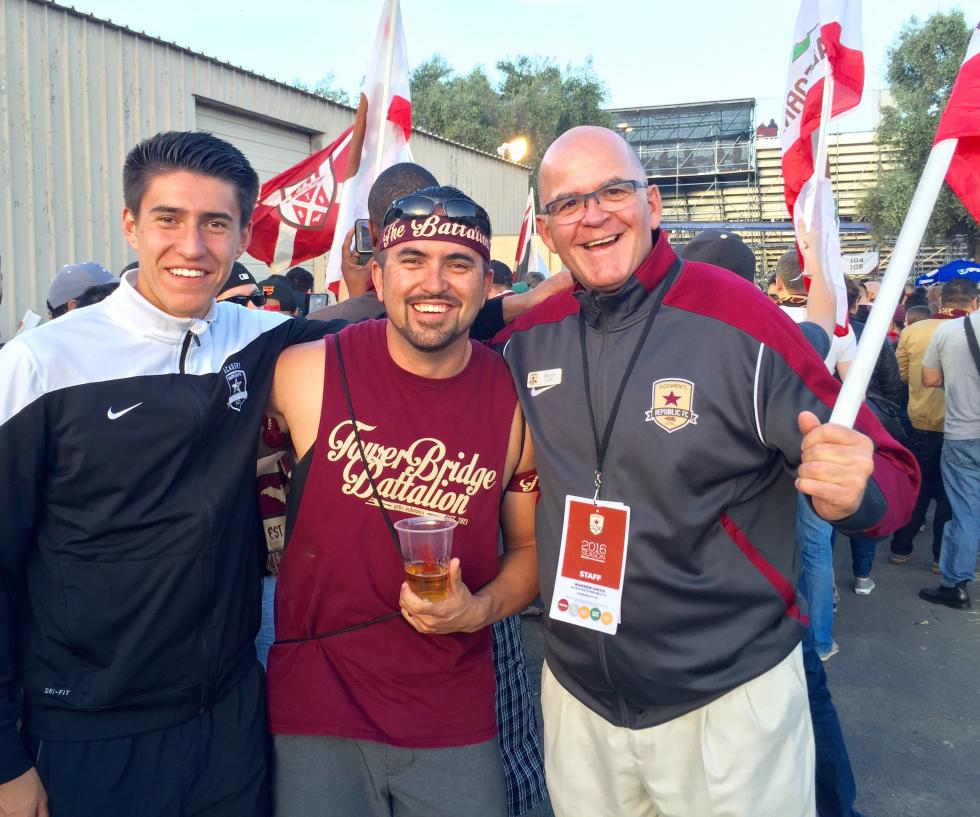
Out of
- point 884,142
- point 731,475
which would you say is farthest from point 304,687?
point 884,142

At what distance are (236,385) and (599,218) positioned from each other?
1.15 m

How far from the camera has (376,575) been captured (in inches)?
92.2

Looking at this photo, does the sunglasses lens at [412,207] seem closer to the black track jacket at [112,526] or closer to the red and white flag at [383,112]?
the black track jacket at [112,526]

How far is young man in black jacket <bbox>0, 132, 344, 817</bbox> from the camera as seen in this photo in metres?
1.99

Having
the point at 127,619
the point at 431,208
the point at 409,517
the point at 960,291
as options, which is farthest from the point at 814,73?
the point at 127,619

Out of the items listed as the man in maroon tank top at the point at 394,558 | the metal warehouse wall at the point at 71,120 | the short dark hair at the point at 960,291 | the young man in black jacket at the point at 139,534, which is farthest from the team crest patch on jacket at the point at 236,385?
the metal warehouse wall at the point at 71,120

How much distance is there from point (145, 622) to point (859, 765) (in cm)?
375

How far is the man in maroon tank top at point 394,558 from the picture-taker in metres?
2.32

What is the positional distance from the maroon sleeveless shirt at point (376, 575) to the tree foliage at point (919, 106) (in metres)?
25.2

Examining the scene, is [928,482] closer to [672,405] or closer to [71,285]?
[672,405]

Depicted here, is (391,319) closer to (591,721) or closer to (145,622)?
(145,622)

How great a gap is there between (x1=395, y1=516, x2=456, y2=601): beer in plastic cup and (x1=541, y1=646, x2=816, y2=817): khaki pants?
0.67 meters

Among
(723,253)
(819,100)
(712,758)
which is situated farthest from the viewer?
(723,253)

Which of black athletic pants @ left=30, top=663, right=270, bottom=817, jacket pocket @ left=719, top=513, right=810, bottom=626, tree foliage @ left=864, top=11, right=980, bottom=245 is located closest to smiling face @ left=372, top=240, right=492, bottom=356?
jacket pocket @ left=719, top=513, right=810, bottom=626
